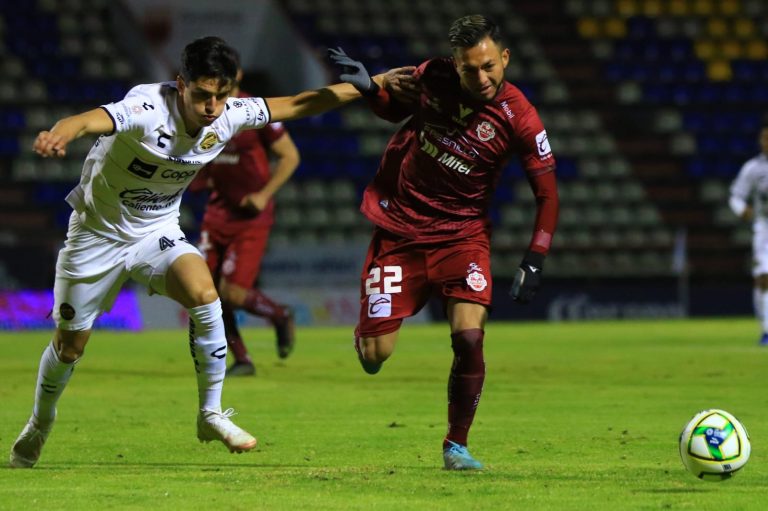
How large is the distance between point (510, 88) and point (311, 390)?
4.49m

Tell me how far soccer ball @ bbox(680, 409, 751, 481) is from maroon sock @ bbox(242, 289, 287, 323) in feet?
22.7

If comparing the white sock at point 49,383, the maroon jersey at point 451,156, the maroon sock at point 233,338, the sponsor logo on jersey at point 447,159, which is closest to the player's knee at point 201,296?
the white sock at point 49,383

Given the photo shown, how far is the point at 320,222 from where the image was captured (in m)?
25.5

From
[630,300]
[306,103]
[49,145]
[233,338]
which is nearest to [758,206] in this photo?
[233,338]

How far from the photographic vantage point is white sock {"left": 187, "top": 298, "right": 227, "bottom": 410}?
6.54m

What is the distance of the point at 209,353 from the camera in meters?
6.61

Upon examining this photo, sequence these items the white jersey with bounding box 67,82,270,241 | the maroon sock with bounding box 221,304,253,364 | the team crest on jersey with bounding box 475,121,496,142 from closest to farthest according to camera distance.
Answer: the white jersey with bounding box 67,82,270,241
the team crest on jersey with bounding box 475,121,496,142
the maroon sock with bounding box 221,304,253,364

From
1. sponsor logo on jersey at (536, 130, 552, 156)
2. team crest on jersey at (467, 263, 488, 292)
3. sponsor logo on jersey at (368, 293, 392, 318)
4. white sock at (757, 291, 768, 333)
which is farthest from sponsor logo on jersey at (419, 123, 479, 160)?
white sock at (757, 291, 768, 333)

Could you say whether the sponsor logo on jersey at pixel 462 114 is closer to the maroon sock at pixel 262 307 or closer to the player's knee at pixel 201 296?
the player's knee at pixel 201 296

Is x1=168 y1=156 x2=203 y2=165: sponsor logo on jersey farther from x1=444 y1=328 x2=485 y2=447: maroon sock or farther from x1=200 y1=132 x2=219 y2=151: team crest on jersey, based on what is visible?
x1=444 y1=328 x2=485 y2=447: maroon sock

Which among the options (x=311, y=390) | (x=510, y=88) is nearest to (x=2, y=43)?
(x=311, y=390)

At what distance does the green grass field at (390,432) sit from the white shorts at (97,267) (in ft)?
2.40

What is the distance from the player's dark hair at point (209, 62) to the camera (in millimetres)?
6148

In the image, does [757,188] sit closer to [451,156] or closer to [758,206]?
[758,206]
